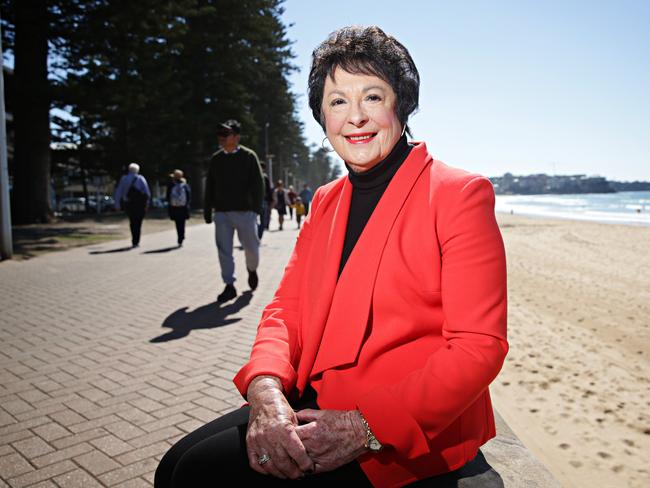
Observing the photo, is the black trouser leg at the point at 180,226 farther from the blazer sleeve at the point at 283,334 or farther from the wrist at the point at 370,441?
the wrist at the point at 370,441

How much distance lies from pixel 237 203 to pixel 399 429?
19.0ft

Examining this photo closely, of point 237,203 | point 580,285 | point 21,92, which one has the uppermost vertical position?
point 21,92

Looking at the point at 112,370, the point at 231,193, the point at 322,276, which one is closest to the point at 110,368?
the point at 112,370

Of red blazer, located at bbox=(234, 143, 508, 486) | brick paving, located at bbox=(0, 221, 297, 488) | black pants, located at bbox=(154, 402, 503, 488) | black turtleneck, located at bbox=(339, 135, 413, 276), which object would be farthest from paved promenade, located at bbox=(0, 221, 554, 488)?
black turtleneck, located at bbox=(339, 135, 413, 276)

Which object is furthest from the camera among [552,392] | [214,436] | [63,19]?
[63,19]

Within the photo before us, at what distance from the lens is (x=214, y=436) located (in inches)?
57.2

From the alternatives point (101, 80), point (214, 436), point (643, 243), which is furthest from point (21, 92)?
point (643, 243)

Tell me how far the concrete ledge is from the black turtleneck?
1.31 metres

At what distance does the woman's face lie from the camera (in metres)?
1.67

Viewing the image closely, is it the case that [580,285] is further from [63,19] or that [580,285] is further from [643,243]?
[63,19]

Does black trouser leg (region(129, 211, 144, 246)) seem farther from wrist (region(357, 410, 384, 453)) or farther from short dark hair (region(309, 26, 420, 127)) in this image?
wrist (region(357, 410, 384, 453))

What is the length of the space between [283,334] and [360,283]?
1.52 ft

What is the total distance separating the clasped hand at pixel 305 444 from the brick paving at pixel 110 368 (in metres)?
1.52

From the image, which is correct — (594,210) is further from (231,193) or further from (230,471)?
(230,471)
